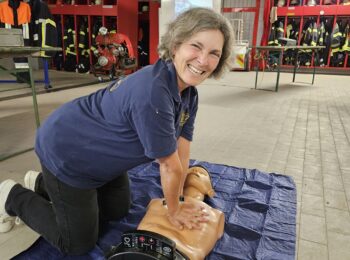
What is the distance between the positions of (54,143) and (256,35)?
8409 mm

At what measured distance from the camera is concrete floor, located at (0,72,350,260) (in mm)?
1436

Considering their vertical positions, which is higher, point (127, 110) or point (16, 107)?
point (127, 110)

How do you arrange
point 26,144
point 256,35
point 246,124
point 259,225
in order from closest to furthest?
point 259,225 < point 26,144 < point 246,124 < point 256,35

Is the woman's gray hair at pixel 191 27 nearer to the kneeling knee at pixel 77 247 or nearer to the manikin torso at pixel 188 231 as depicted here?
the manikin torso at pixel 188 231

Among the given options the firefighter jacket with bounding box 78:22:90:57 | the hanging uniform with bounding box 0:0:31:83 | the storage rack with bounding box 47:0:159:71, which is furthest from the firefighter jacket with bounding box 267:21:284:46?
the hanging uniform with bounding box 0:0:31:83

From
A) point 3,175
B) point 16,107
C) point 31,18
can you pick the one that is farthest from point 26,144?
point 31,18

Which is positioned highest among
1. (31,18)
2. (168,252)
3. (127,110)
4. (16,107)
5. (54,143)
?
(31,18)

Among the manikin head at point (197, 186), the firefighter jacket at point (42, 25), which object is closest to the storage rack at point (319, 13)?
the firefighter jacket at point (42, 25)

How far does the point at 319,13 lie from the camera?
763 centimetres

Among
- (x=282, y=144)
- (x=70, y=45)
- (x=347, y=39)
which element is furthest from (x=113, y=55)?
(x=347, y=39)

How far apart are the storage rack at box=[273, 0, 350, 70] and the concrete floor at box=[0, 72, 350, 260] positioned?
3.22 metres

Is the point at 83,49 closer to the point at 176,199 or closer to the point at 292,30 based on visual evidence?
the point at 292,30

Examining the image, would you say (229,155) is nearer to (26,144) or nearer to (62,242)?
(62,242)

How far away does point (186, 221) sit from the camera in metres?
1.20
